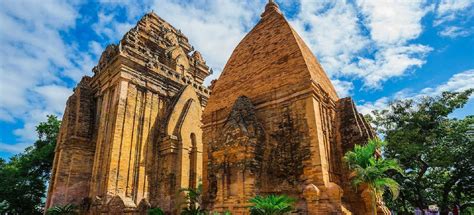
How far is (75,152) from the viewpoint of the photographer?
47.2 feet

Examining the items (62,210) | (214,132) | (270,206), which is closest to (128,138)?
(62,210)

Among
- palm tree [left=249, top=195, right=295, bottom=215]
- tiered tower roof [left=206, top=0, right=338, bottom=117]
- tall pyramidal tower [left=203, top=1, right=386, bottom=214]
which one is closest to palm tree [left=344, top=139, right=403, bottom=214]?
tall pyramidal tower [left=203, top=1, right=386, bottom=214]

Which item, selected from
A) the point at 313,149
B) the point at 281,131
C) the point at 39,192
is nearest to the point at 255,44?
the point at 281,131

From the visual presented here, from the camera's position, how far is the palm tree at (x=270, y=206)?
7000mm

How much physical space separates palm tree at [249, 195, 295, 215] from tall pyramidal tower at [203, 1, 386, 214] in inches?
23.3

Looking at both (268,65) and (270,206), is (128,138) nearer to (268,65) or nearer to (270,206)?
(268,65)

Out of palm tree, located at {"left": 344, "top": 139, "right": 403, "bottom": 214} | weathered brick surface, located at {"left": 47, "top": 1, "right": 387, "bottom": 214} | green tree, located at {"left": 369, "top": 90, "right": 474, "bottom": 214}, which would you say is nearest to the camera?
palm tree, located at {"left": 344, "top": 139, "right": 403, "bottom": 214}

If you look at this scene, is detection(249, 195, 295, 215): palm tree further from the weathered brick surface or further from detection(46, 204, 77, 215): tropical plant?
detection(46, 204, 77, 215): tropical plant

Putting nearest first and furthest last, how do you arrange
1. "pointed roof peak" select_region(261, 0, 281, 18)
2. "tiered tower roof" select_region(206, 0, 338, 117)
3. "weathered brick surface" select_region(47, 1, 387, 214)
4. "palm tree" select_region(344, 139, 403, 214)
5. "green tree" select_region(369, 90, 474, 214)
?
"palm tree" select_region(344, 139, 403, 214), "weathered brick surface" select_region(47, 1, 387, 214), "tiered tower roof" select_region(206, 0, 338, 117), "pointed roof peak" select_region(261, 0, 281, 18), "green tree" select_region(369, 90, 474, 214)

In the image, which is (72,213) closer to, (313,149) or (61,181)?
(61,181)

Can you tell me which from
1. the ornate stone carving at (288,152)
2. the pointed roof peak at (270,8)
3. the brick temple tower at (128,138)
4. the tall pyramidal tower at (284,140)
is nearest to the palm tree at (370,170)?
the tall pyramidal tower at (284,140)

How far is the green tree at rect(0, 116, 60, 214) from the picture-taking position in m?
19.0

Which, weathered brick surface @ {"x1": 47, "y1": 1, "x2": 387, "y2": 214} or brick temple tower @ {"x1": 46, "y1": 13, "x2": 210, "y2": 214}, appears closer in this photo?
weathered brick surface @ {"x1": 47, "y1": 1, "x2": 387, "y2": 214}

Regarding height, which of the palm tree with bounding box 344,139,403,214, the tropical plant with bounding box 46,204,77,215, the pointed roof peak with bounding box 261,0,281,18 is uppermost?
the pointed roof peak with bounding box 261,0,281,18
